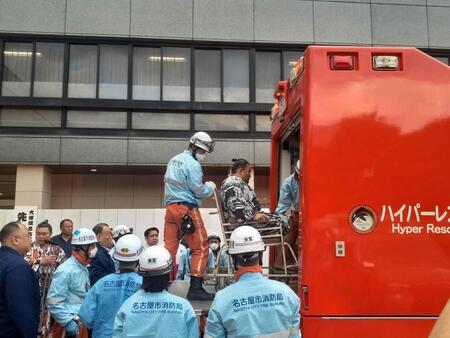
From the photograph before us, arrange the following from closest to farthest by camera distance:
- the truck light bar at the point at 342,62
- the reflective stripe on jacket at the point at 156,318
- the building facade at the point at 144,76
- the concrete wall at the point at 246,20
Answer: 1. the reflective stripe on jacket at the point at 156,318
2. the truck light bar at the point at 342,62
3. the building facade at the point at 144,76
4. the concrete wall at the point at 246,20

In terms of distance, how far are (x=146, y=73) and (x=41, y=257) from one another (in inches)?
346

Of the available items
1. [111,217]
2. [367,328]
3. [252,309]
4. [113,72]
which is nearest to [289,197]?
[367,328]

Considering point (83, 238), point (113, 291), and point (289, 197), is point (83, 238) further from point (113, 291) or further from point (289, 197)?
point (289, 197)

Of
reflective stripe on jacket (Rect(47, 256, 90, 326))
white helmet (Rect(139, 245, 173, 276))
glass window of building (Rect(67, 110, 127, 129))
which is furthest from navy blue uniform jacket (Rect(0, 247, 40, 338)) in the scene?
glass window of building (Rect(67, 110, 127, 129))

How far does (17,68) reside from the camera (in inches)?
563

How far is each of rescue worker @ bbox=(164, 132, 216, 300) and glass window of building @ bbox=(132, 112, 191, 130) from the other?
926 cm

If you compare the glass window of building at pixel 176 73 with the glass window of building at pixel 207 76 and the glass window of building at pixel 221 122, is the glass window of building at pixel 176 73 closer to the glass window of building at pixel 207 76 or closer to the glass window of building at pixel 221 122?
the glass window of building at pixel 207 76

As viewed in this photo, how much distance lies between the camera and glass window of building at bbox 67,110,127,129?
14148 millimetres

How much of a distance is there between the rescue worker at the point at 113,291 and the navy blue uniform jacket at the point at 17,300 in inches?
15.8

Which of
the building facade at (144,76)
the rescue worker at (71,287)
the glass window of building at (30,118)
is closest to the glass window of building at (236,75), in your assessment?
the building facade at (144,76)

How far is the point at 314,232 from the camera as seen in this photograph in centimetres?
361

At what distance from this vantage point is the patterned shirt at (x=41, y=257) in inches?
A: 248

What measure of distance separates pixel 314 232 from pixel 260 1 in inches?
481

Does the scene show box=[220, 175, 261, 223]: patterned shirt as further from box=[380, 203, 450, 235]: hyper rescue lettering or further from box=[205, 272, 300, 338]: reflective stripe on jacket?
box=[205, 272, 300, 338]: reflective stripe on jacket
